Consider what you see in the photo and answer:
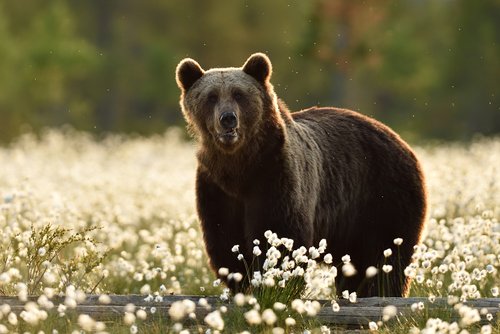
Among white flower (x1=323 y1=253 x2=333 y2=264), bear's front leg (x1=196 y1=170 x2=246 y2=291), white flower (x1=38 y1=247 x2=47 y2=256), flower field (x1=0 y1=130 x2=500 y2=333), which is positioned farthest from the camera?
bear's front leg (x1=196 y1=170 x2=246 y2=291)

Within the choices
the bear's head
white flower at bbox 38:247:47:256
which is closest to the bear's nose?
the bear's head

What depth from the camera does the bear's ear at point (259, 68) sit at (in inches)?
286

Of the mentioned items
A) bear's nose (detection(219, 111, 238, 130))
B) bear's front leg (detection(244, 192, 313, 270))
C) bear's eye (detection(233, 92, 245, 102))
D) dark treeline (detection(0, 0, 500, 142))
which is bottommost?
bear's front leg (detection(244, 192, 313, 270))

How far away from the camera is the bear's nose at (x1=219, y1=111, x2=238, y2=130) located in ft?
22.0

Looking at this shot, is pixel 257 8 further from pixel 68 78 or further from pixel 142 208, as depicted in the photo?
pixel 142 208

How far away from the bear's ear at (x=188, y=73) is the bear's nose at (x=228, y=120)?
0.74 meters

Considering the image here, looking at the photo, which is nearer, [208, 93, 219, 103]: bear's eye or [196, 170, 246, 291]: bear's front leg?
[196, 170, 246, 291]: bear's front leg

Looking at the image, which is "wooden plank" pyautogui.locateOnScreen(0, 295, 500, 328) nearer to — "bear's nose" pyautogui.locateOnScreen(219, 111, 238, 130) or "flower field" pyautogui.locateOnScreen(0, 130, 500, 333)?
"flower field" pyautogui.locateOnScreen(0, 130, 500, 333)

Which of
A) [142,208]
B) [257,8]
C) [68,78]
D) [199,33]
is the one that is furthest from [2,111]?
[142,208]

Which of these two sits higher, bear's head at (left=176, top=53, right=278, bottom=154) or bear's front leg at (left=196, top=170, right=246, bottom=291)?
bear's head at (left=176, top=53, right=278, bottom=154)

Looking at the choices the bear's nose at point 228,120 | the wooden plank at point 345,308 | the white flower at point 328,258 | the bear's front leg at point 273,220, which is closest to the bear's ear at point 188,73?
the bear's nose at point 228,120

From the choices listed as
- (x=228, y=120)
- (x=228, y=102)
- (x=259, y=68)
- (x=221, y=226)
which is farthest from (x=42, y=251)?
(x=259, y=68)

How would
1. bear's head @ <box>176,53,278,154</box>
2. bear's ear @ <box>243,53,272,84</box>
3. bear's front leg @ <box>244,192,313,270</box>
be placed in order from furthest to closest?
bear's ear @ <box>243,53,272,84</box>, bear's head @ <box>176,53,278,154</box>, bear's front leg @ <box>244,192,313,270</box>

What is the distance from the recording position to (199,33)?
49.1 metres
